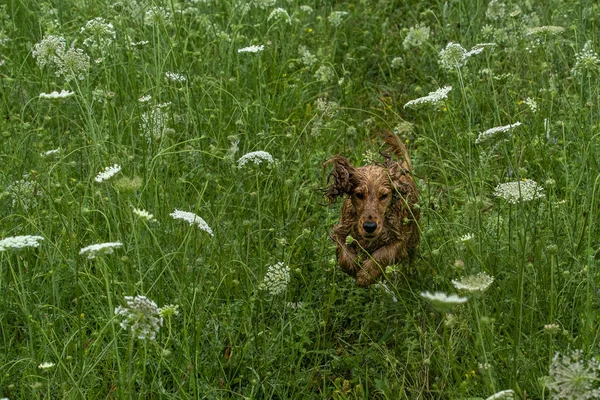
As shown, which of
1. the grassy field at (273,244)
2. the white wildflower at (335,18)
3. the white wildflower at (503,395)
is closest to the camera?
the white wildflower at (503,395)

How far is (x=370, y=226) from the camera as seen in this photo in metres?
3.95

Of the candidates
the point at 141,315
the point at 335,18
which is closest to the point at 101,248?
the point at 141,315

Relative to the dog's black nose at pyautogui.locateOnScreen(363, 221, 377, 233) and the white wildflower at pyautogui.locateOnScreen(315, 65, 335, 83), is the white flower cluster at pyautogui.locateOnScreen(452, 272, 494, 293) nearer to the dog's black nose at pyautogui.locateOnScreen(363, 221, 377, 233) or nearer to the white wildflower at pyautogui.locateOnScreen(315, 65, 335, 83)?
the dog's black nose at pyautogui.locateOnScreen(363, 221, 377, 233)

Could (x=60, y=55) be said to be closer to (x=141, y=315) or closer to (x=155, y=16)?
(x=155, y=16)

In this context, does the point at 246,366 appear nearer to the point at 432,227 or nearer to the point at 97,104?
the point at 432,227

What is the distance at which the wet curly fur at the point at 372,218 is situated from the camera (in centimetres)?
406

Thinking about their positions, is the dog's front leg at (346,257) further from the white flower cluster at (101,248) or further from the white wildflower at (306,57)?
the white wildflower at (306,57)

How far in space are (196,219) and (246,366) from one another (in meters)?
0.63

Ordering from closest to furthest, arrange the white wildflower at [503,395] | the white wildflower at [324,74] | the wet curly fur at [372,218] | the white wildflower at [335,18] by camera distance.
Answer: the white wildflower at [503,395] < the wet curly fur at [372,218] < the white wildflower at [324,74] < the white wildflower at [335,18]

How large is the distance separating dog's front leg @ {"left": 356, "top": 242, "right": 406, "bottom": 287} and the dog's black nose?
6.3 inches

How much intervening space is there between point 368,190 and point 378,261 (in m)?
0.28

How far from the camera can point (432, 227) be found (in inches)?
168

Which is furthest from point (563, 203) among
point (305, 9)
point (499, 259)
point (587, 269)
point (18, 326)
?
point (305, 9)

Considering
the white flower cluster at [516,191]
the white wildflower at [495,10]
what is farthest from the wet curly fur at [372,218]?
the white wildflower at [495,10]
